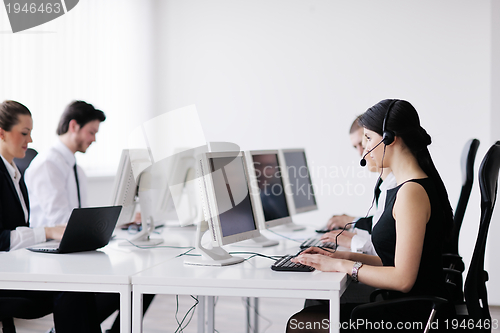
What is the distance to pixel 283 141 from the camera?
15.6ft

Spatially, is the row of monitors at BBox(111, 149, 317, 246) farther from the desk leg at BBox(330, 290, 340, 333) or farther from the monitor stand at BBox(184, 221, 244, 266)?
the desk leg at BBox(330, 290, 340, 333)

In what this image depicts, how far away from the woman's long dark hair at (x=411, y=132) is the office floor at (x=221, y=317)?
6.61ft

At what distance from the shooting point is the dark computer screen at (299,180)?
3123mm

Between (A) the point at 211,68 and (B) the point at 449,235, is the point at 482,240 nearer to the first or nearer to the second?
(B) the point at 449,235

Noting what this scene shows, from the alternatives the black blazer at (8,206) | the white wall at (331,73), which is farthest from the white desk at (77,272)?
the white wall at (331,73)

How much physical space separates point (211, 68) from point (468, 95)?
239 cm

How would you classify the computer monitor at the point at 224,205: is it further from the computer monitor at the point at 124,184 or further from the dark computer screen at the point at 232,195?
the computer monitor at the point at 124,184

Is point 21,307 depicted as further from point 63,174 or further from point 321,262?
point 321,262

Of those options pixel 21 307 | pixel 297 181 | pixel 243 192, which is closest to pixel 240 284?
pixel 243 192

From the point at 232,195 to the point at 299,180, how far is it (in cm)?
129

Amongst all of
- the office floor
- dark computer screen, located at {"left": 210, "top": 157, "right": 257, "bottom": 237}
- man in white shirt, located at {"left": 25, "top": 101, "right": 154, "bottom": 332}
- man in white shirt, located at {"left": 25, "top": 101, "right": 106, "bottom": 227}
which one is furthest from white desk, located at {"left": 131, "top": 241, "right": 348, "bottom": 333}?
the office floor

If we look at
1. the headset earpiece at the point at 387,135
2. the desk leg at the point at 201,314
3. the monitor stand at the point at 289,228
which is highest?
the headset earpiece at the point at 387,135

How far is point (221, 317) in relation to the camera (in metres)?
3.67

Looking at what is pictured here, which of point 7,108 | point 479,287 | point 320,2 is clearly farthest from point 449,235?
point 320,2
